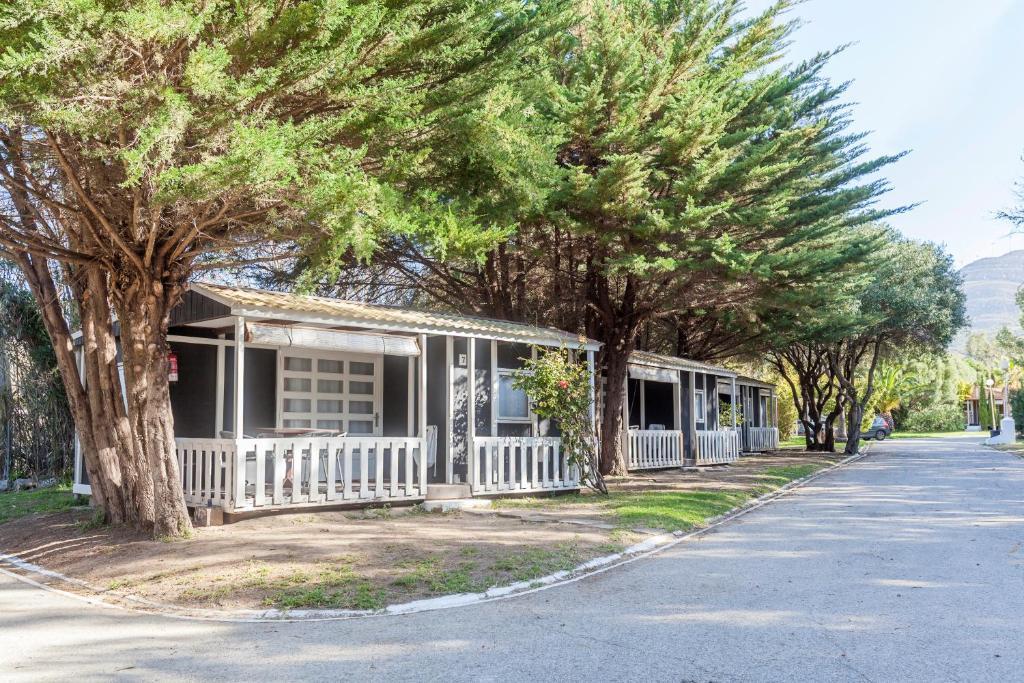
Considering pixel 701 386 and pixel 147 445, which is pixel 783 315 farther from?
pixel 147 445

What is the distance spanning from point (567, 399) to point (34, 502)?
974cm

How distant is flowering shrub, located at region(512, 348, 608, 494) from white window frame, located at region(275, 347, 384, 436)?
256cm

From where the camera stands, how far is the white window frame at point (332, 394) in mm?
13125

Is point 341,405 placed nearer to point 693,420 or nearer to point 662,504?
point 662,504

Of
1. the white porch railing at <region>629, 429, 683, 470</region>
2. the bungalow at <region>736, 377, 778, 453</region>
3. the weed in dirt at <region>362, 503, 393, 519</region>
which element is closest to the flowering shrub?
the weed in dirt at <region>362, 503, 393, 519</region>

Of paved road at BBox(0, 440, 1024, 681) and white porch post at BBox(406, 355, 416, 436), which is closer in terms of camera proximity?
paved road at BBox(0, 440, 1024, 681)

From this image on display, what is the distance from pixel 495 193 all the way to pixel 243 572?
6242 millimetres

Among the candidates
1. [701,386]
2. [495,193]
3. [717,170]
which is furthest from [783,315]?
[495,193]

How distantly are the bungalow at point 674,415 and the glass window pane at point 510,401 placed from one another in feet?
17.5

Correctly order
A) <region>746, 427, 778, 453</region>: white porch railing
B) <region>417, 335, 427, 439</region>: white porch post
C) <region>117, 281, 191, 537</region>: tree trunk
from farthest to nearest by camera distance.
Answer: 1. <region>746, 427, 778, 453</region>: white porch railing
2. <region>417, 335, 427, 439</region>: white porch post
3. <region>117, 281, 191, 537</region>: tree trunk

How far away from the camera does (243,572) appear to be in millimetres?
7453

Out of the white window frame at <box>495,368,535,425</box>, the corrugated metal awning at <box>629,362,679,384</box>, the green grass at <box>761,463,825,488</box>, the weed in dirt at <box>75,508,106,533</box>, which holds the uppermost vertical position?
the corrugated metal awning at <box>629,362,679,384</box>

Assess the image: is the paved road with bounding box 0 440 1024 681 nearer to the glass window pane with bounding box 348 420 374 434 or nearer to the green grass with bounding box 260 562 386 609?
the green grass with bounding box 260 562 386 609

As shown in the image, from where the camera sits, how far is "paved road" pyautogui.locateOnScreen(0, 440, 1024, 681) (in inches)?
187
